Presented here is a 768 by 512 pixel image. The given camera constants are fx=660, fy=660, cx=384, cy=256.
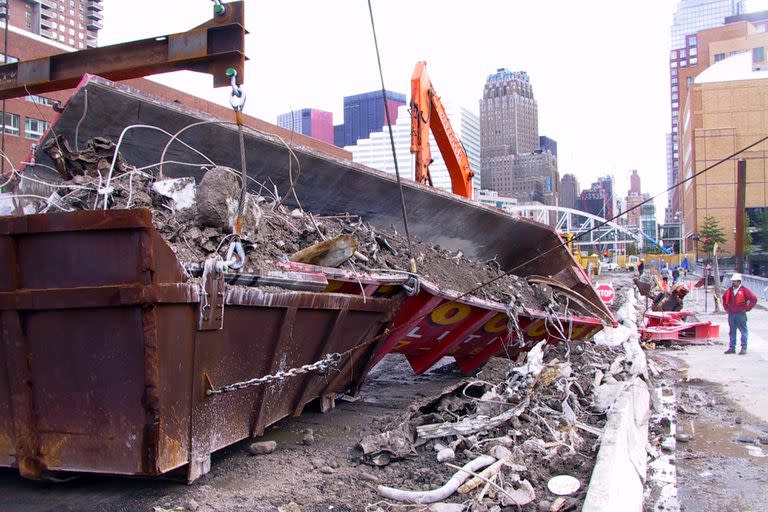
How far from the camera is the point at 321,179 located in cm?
685

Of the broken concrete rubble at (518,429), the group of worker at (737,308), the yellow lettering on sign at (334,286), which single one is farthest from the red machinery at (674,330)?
the yellow lettering on sign at (334,286)

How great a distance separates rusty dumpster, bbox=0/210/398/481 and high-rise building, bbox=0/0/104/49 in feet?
354

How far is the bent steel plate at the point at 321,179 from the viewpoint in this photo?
512 centimetres

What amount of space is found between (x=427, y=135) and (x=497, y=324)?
141 inches

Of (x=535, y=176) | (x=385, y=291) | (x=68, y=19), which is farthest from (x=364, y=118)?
(x=68, y=19)

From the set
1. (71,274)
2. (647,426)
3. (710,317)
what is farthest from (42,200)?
(710,317)

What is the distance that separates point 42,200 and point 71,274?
872mm

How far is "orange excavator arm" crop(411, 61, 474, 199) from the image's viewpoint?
9.40 meters

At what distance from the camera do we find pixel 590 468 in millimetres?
4047

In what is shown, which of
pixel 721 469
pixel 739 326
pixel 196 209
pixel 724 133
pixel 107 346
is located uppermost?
pixel 724 133

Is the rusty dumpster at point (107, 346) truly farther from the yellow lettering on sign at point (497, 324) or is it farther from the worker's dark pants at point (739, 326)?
the worker's dark pants at point (739, 326)

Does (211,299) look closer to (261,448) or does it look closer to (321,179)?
(261,448)

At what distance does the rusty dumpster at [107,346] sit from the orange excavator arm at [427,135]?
6.06 meters

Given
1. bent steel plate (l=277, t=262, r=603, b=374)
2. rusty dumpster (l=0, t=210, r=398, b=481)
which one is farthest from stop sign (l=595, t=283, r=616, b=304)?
rusty dumpster (l=0, t=210, r=398, b=481)
